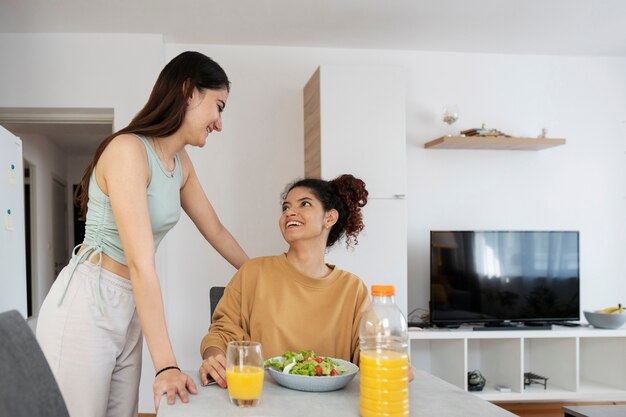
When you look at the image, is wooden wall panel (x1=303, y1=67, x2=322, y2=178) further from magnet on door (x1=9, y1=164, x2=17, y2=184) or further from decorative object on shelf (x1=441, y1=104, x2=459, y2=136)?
magnet on door (x1=9, y1=164, x2=17, y2=184)

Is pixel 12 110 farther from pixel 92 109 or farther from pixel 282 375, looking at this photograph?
pixel 282 375

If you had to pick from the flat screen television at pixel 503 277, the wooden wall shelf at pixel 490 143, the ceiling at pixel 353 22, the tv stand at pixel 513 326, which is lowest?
the tv stand at pixel 513 326

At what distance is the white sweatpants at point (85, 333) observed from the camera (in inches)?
56.0

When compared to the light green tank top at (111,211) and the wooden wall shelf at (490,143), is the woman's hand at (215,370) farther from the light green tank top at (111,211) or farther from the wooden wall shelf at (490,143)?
the wooden wall shelf at (490,143)

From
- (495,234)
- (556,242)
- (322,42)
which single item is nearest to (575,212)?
(556,242)

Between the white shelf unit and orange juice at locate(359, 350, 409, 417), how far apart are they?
2.78m

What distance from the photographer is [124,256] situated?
1507mm

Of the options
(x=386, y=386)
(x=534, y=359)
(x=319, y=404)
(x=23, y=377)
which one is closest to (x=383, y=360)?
(x=386, y=386)

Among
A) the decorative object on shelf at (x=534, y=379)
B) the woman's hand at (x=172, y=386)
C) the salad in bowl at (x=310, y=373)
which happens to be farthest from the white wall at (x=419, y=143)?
the woman's hand at (x=172, y=386)

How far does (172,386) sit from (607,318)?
3.55 metres

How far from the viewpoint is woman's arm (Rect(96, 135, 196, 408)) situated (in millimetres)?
1300

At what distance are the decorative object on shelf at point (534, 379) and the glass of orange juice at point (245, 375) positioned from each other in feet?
10.9

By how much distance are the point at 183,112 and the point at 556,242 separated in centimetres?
330

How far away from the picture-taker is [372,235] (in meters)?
3.76
